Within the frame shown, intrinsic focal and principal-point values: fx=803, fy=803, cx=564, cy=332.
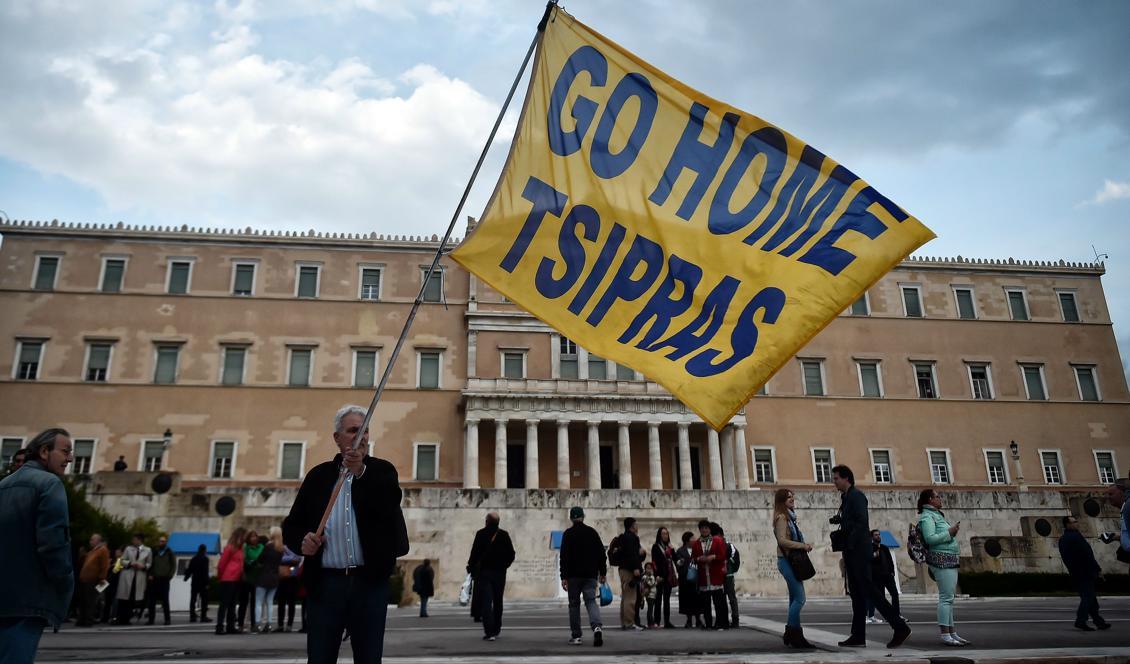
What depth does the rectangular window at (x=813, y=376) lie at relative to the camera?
40000 millimetres

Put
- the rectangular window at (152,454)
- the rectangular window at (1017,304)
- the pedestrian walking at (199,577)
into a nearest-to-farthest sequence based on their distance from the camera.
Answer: the pedestrian walking at (199,577)
the rectangular window at (152,454)
the rectangular window at (1017,304)

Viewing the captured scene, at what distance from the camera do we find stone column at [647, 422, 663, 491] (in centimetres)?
3609

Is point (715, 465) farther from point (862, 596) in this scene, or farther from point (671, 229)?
point (671, 229)

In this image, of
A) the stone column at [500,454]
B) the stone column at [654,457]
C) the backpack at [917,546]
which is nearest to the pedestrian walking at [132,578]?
the backpack at [917,546]

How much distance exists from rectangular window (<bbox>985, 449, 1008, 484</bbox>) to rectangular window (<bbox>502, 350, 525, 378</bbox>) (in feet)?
77.4

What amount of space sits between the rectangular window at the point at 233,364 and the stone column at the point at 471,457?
426 inches

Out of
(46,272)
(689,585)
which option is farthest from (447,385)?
(689,585)

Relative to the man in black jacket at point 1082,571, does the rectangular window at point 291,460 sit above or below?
above

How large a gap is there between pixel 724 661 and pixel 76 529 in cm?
1708

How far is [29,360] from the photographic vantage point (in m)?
36.0

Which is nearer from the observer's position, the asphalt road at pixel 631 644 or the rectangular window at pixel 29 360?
the asphalt road at pixel 631 644

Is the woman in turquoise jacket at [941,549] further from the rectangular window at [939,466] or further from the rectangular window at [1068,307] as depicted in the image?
the rectangular window at [1068,307]

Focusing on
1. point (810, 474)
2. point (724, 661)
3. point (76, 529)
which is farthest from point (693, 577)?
point (810, 474)

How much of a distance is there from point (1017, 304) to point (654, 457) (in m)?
22.4
